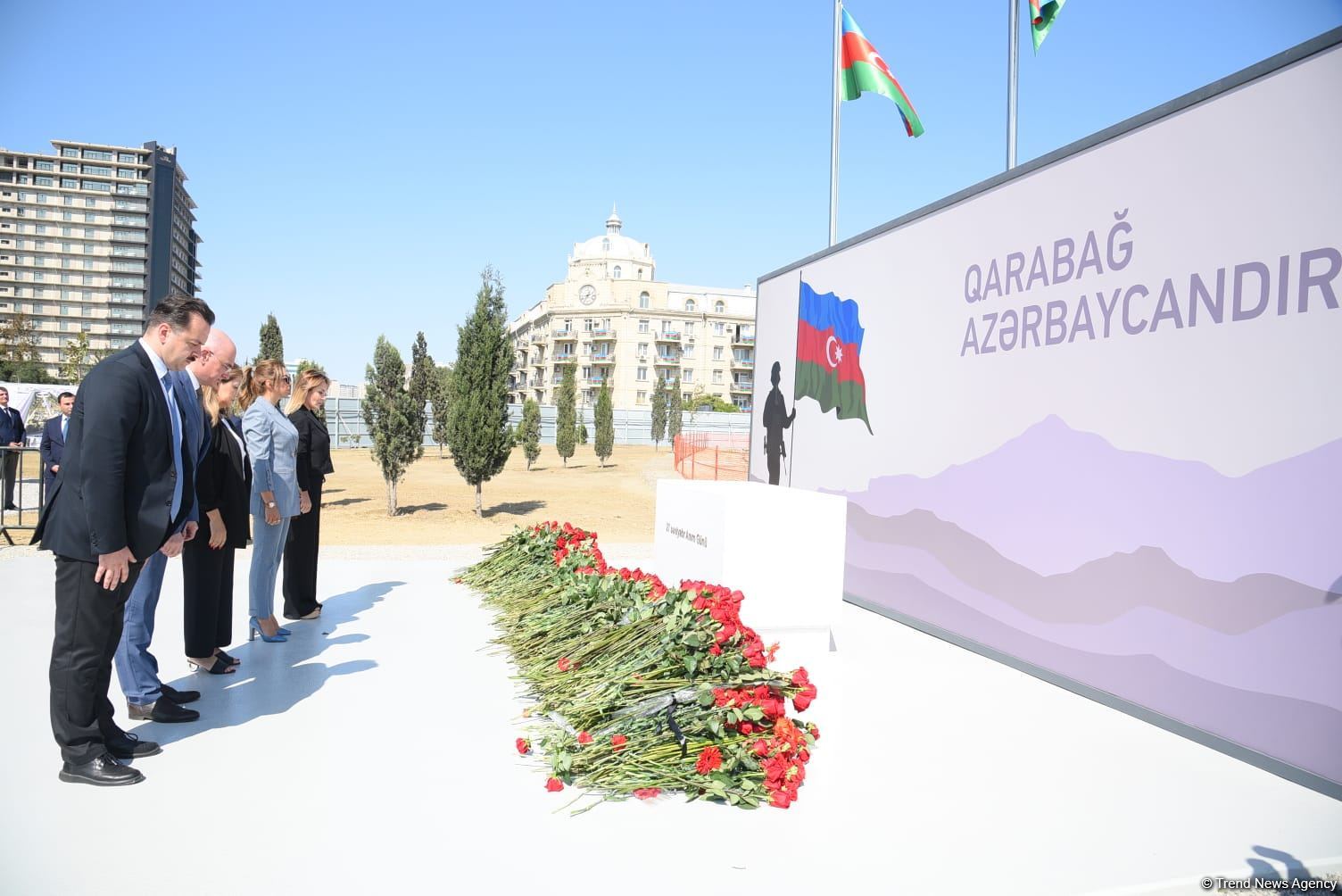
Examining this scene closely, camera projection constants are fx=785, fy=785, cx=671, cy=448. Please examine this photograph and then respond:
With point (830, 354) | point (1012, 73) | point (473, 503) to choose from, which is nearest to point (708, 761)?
point (830, 354)

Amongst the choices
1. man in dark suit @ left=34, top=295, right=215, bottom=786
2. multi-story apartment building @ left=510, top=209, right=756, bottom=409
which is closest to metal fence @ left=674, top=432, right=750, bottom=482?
man in dark suit @ left=34, top=295, right=215, bottom=786

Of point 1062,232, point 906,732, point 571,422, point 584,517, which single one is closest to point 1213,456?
point 1062,232

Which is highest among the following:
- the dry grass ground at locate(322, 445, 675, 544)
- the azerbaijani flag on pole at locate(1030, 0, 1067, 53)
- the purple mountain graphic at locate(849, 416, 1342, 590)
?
the azerbaijani flag on pole at locate(1030, 0, 1067, 53)

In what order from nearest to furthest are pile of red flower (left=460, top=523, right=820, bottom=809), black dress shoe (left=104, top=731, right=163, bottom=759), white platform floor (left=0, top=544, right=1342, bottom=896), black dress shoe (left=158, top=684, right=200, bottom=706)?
1. white platform floor (left=0, top=544, right=1342, bottom=896)
2. pile of red flower (left=460, top=523, right=820, bottom=809)
3. black dress shoe (left=104, top=731, right=163, bottom=759)
4. black dress shoe (left=158, top=684, right=200, bottom=706)

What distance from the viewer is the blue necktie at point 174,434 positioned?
3523 mm

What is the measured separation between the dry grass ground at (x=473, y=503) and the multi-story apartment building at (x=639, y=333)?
40156 mm

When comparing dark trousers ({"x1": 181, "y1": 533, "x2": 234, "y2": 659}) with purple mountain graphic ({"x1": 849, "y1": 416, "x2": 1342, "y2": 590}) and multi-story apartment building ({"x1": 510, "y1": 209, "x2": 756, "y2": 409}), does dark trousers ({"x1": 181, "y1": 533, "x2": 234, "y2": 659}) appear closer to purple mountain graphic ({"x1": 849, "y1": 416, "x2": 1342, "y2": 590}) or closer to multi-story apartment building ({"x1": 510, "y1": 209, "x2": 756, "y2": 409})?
purple mountain graphic ({"x1": 849, "y1": 416, "x2": 1342, "y2": 590})

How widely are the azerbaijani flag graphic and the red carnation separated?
4855 mm

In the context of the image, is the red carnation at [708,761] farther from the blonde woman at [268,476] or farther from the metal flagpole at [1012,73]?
the metal flagpole at [1012,73]

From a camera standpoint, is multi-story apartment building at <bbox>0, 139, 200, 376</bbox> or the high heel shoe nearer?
the high heel shoe

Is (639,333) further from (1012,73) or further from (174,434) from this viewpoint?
(174,434)

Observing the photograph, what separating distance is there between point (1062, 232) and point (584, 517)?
12216 mm

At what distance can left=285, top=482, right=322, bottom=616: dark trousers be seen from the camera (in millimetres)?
6160

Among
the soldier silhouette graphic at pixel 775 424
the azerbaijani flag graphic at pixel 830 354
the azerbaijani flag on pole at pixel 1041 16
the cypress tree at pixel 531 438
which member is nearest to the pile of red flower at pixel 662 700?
the azerbaijani flag graphic at pixel 830 354
